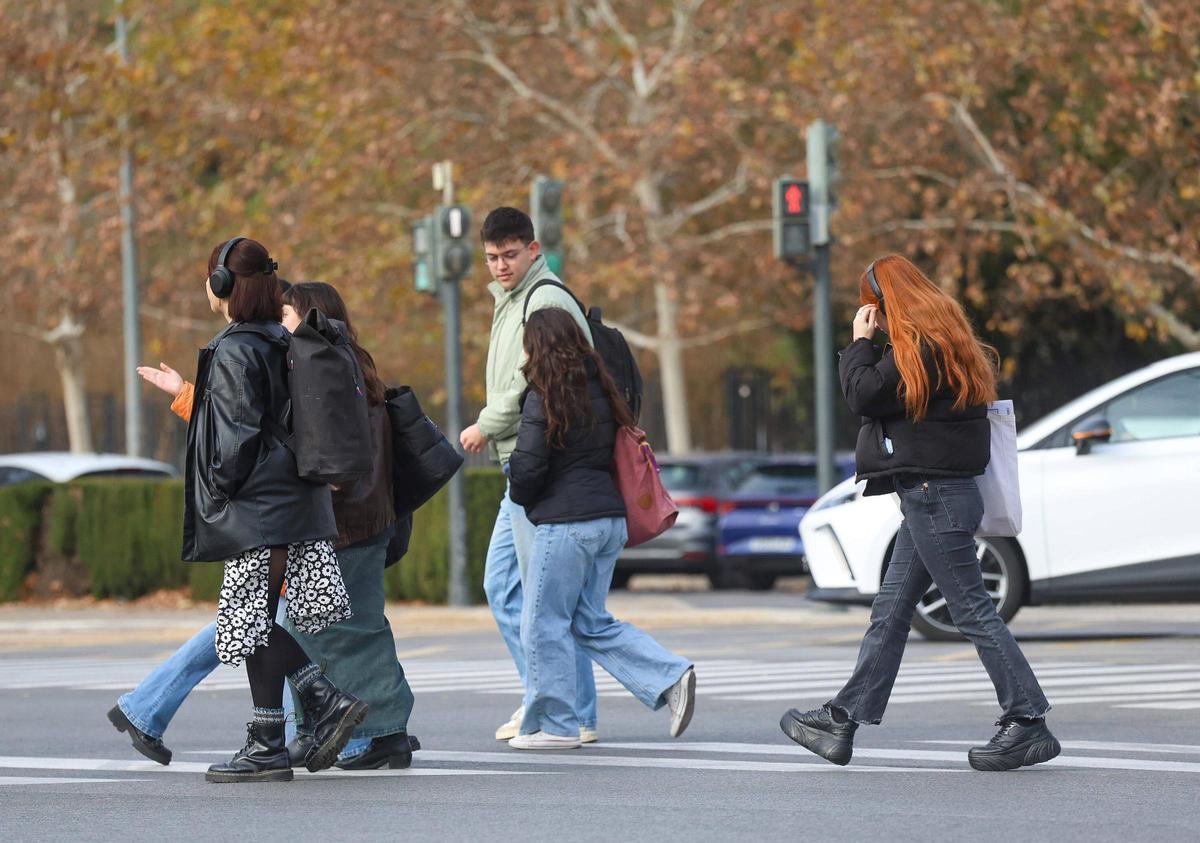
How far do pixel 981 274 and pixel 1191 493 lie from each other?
17107mm

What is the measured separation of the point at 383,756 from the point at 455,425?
10752 millimetres

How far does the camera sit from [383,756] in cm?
804

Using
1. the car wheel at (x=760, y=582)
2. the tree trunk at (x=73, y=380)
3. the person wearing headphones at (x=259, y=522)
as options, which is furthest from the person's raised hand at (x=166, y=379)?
the tree trunk at (x=73, y=380)

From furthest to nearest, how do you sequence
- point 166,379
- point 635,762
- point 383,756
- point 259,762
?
point 635,762 < point 383,756 < point 166,379 < point 259,762

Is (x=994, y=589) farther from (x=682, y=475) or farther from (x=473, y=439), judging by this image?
(x=682, y=475)

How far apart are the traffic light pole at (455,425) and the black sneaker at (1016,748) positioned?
32.7 ft

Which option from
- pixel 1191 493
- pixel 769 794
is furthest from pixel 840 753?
pixel 1191 493

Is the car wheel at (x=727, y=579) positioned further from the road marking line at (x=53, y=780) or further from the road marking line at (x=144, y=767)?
the road marking line at (x=53, y=780)

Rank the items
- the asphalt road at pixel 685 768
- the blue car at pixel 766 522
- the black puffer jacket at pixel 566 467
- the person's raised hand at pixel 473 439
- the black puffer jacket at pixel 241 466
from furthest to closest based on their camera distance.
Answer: the blue car at pixel 766 522 → the person's raised hand at pixel 473 439 → the black puffer jacket at pixel 566 467 → the black puffer jacket at pixel 241 466 → the asphalt road at pixel 685 768

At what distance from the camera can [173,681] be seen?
7.93m

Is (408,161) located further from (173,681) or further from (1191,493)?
(173,681)

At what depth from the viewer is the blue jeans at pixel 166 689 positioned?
26.0 feet

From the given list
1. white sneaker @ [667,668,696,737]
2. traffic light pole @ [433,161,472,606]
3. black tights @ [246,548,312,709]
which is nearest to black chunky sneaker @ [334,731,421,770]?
black tights @ [246,548,312,709]

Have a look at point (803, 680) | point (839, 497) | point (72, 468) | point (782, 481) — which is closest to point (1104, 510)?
point (839, 497)
